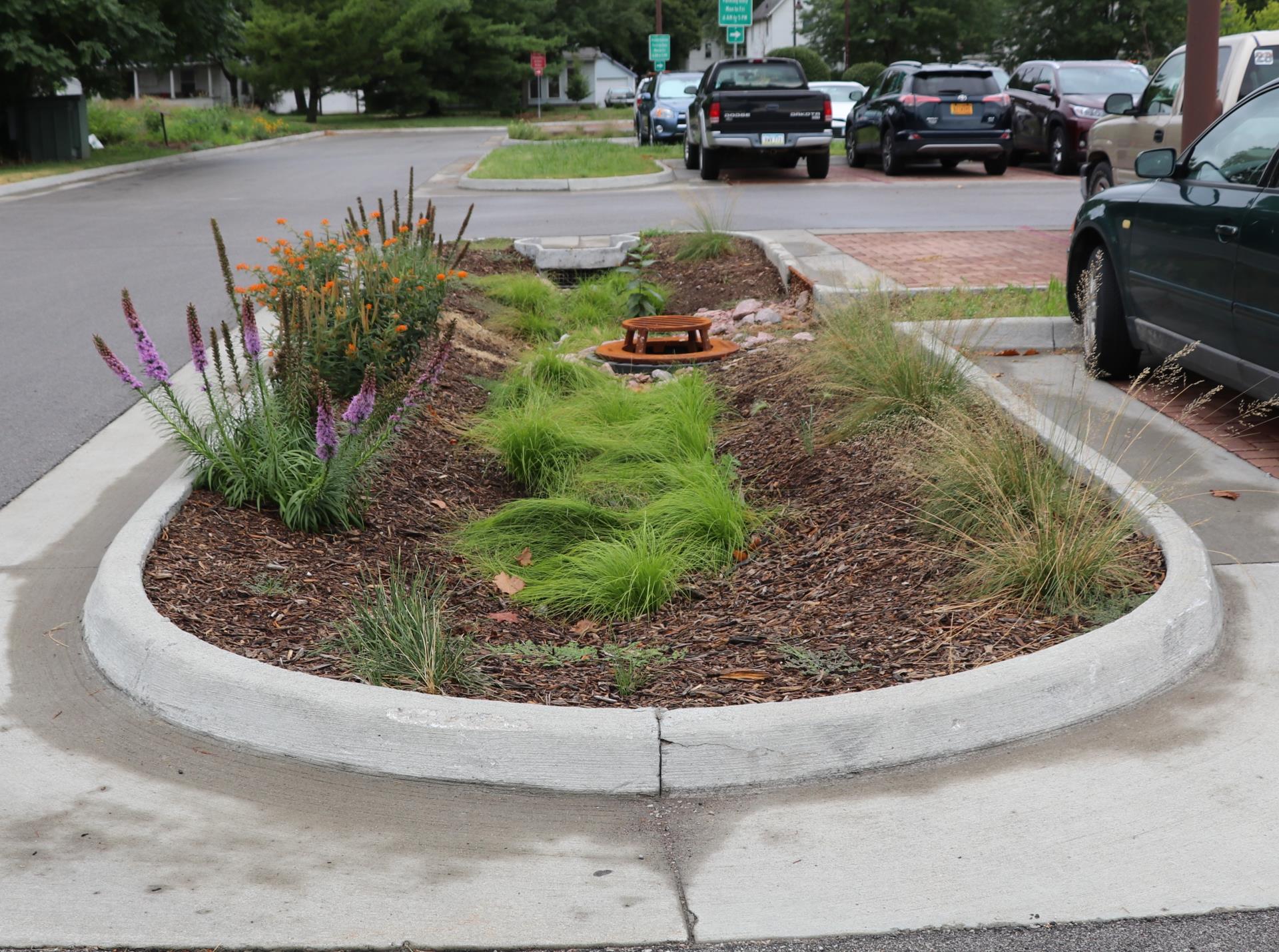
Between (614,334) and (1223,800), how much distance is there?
6708 millimetres

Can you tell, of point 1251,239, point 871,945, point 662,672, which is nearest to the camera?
point 871,945

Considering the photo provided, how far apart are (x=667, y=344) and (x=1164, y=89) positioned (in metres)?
6.30

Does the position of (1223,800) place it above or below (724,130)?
below

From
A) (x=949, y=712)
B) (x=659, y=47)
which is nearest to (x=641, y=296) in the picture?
(x=949, y=712)

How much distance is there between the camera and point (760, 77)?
21172 millimetres

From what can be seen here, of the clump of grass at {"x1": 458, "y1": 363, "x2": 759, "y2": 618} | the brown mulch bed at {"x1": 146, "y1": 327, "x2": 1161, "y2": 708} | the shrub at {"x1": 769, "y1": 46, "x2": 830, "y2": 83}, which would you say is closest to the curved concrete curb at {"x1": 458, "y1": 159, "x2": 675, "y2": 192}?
the clump of grass at {"x1": 458, "y1": 363, "x2": 759, "y2": 618}

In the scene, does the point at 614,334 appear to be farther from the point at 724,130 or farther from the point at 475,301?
the point at 724,130

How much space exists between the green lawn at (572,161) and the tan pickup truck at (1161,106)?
10.1 metres

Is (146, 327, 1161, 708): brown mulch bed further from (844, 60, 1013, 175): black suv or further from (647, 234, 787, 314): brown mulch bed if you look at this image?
(844, 60, 1013, 175): black suv

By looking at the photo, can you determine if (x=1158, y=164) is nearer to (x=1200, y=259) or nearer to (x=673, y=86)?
(x=1200, y=259)

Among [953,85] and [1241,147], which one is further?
[953,85]

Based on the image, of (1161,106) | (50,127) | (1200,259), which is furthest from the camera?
(50,127)

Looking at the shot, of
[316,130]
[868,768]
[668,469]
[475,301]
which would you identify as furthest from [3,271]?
[316,130]

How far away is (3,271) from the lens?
12.7m
